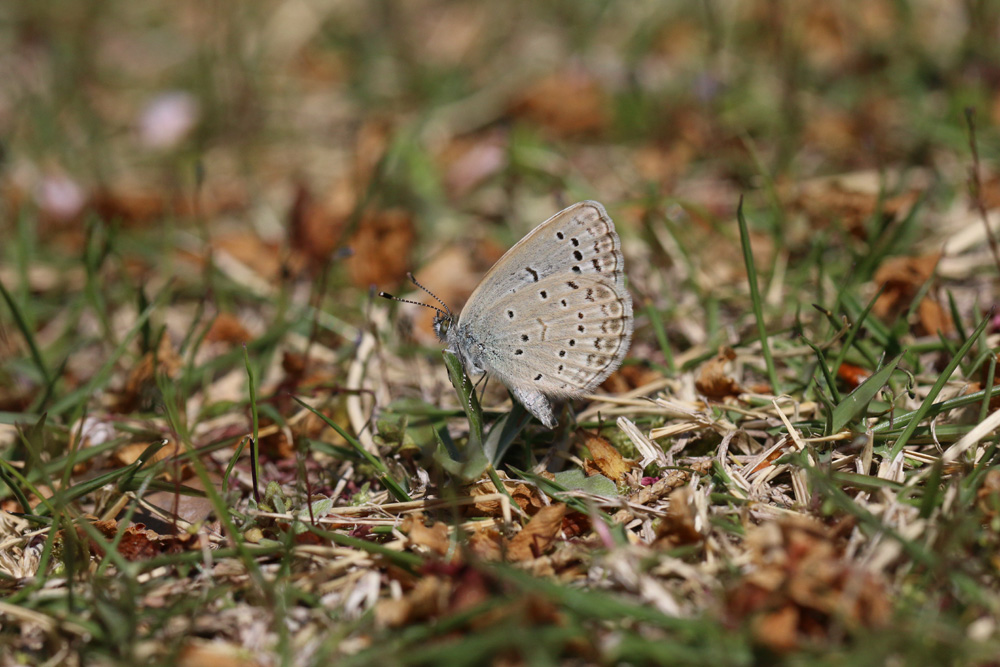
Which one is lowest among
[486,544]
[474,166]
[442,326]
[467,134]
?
[486,544]

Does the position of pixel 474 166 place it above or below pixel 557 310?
above

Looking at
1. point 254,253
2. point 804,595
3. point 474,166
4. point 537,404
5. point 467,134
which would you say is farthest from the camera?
point 467,134

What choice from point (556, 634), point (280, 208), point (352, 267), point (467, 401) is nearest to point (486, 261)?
point (352, 267)

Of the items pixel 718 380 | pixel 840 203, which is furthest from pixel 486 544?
pixel 840 203

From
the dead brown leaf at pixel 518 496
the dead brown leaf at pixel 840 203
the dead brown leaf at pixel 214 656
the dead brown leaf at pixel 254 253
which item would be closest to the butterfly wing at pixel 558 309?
the dead brown leaf at pixel 518 496

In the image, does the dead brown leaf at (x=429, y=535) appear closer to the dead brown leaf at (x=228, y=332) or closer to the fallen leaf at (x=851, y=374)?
the fallen leaf at (x=851, y=374)

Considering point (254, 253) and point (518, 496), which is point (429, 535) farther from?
point (254, 253)

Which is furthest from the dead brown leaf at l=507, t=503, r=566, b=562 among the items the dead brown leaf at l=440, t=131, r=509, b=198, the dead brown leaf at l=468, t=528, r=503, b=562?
the dead brown leaf at l=440, t=131, r=509, b=198

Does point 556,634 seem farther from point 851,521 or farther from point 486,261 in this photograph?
point 486,261
